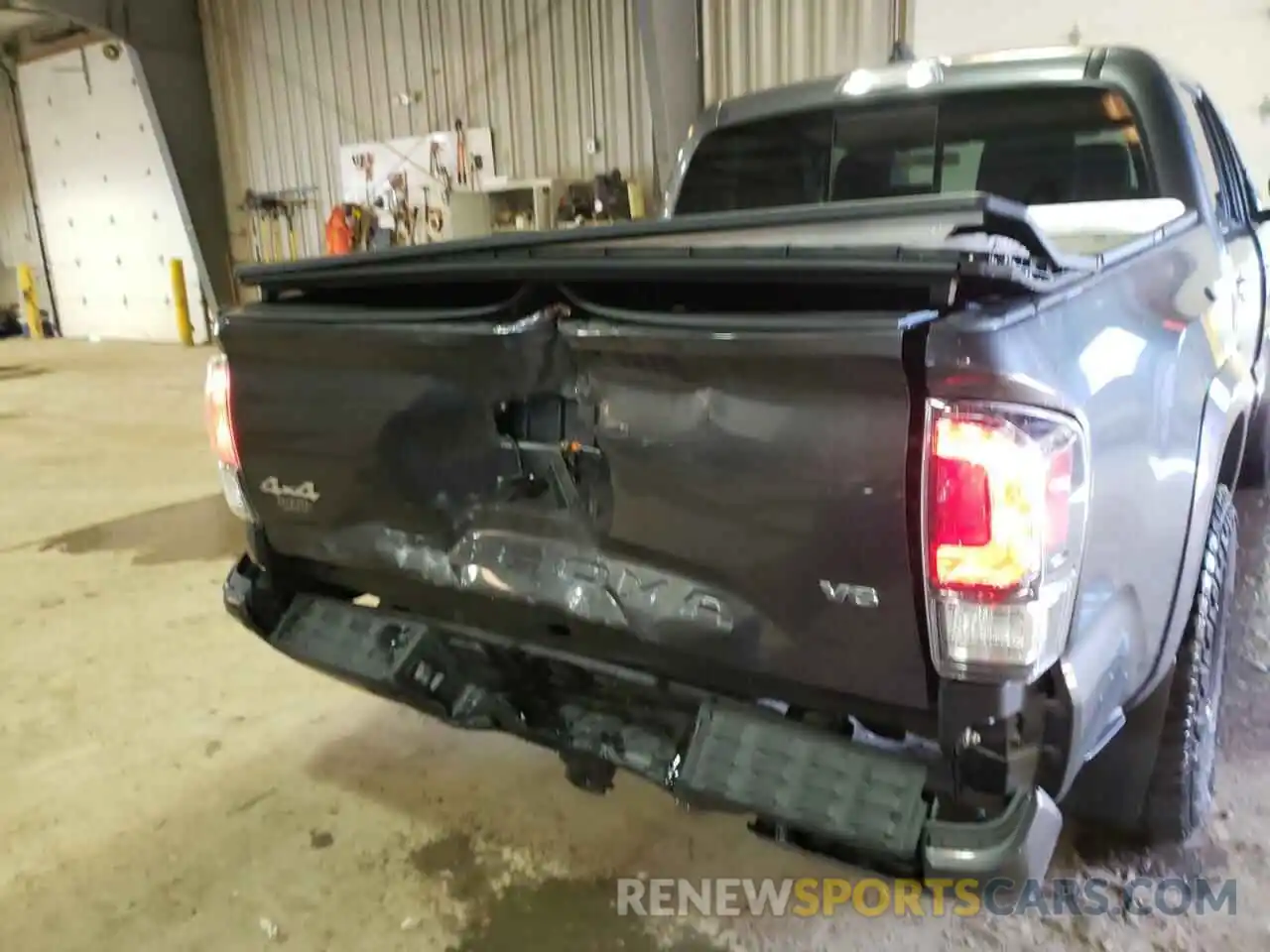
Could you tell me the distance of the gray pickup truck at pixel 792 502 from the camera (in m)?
1.23

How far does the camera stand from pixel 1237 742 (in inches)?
93.2

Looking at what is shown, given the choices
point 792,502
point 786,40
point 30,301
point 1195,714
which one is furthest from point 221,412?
point 30,301

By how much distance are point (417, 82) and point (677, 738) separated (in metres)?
9.80

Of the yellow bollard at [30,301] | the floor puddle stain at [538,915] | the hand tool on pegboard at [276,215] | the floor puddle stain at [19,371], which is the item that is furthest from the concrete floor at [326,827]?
the yellow bollard at [30,301]

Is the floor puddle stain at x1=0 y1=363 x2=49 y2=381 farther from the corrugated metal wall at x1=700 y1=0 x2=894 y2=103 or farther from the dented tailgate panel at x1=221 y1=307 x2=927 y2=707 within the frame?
the dented tailgate panel at x1=221 y1=307 x2=927 y2=707

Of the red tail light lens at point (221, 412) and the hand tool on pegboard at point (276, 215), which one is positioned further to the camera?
the hand tool on pegboard at point (276, 215)

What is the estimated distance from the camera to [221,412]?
1.98m

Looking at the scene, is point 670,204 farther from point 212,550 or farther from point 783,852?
point 212,550

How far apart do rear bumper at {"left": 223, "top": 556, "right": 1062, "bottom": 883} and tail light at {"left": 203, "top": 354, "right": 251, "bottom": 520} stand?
205mm

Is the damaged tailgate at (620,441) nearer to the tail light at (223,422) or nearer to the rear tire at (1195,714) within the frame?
the tail light at (223,422)

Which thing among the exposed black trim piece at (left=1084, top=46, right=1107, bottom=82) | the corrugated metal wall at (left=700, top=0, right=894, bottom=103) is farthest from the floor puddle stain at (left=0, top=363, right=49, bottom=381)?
the exposed black trim piece at (left=1084, top=46, right=1107, bottom=82)

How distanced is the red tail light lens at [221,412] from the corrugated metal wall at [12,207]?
1572 cm

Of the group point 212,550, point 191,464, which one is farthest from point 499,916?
point 191,464

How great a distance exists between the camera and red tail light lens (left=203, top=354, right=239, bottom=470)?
6.41ft
